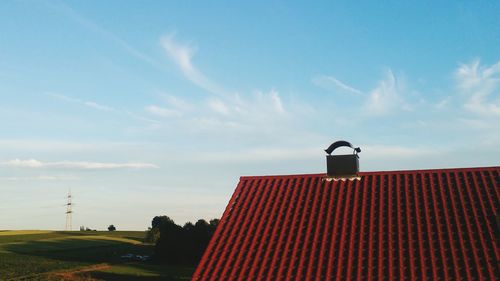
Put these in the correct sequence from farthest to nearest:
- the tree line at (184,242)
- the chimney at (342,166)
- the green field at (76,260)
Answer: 1. the tree line at (184,242)
2. the green field at (76,260)
3. the chimney at (342,166)

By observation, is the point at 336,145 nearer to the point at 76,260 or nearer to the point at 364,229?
the point at 364,229

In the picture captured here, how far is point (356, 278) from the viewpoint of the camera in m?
11.4

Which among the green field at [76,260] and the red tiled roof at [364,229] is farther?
the green field at [76,260]

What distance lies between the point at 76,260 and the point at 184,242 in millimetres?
20827

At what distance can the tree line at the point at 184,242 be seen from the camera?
82.8 m

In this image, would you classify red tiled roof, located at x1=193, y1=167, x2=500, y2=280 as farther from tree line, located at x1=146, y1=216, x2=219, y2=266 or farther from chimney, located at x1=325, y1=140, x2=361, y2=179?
tree line, located at x1=146, y1=216, x2=219, y2=266

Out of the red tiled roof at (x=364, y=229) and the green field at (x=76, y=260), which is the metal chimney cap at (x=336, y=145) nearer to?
the red tiled roof at (x=364, y=229)

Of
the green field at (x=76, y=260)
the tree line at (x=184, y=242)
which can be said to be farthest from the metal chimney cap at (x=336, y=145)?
the tree line at (x=184, y=242)

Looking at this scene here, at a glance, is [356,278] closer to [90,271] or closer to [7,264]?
[90,271]

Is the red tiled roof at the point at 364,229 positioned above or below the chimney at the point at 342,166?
below

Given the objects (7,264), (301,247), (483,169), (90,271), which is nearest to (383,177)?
(483,169)

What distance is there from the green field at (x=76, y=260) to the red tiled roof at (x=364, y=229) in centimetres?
5064

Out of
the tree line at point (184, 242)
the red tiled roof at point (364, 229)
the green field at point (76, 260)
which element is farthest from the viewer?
the tree line at point (184, 242)

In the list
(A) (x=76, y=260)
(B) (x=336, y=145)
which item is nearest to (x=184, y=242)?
(A) (x=76, y=260)
